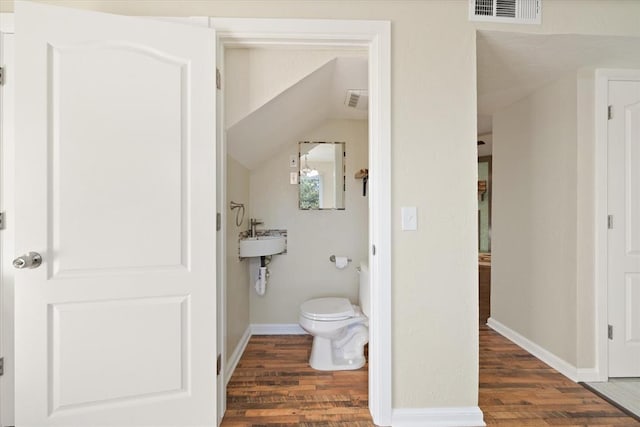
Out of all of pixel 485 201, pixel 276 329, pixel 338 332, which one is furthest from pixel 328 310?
pixel 485 201

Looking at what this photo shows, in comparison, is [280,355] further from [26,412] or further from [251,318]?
[26,412]

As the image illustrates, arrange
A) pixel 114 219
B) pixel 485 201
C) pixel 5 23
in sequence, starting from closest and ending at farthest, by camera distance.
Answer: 1. pixel 114 219
2. pixel 5 23
3. pixel 485 201

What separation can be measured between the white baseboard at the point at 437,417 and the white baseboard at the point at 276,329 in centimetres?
133

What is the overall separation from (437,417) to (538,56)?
2.10m

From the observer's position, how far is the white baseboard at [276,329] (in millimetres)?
2674

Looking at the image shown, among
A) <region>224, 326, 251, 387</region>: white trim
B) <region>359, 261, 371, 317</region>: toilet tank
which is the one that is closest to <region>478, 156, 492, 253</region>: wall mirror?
<region>359, 261, 371, 317</region>: toilet tank

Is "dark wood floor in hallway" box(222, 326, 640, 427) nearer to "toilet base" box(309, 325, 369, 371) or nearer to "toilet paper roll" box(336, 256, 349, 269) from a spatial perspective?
"toilet base" box(309, 325, 369, 371)

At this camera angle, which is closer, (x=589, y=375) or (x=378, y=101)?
(x=378, y=101)

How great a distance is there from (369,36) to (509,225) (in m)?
2.02

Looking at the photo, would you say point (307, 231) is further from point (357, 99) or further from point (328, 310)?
point (357, 99)

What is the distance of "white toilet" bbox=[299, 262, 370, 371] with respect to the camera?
202 cm

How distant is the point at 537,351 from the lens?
219cm

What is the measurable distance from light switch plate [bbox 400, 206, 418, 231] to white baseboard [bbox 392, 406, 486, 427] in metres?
0.92

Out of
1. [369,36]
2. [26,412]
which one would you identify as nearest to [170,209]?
[26,412]
